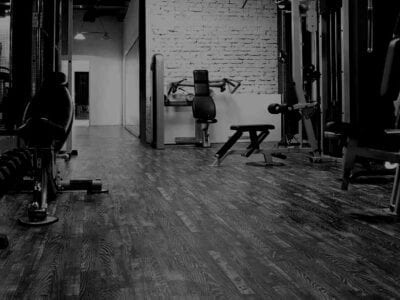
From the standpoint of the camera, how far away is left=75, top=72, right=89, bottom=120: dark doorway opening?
16484 millimetres

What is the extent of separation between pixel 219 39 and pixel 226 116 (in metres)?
1.45

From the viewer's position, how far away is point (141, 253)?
2.16 meters

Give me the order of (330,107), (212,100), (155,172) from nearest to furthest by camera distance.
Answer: (155,172), (330,107), (212,100)

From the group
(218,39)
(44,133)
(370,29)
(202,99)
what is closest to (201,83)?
(202,99)

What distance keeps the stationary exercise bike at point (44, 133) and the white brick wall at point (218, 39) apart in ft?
18.3

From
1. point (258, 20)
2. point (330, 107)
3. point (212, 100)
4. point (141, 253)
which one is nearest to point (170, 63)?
point (212, 100)

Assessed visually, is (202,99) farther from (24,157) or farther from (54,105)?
(24,157)

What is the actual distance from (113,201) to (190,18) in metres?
6.13

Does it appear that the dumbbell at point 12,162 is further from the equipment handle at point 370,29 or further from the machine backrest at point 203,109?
the machine backrest at point 203,109

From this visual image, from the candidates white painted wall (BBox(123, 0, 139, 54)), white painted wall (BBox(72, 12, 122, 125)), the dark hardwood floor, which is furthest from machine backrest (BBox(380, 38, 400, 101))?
white painted wall (BBox(72, 12, 122, 125))

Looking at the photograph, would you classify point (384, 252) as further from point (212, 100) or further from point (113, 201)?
point (212, 100)

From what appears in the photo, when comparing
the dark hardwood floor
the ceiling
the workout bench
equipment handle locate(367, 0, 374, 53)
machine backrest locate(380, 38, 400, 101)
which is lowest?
the dark hardwood floor

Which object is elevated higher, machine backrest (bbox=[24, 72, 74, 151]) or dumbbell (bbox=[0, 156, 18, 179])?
machine backrest (bbox=[24, 72, 74, 151])

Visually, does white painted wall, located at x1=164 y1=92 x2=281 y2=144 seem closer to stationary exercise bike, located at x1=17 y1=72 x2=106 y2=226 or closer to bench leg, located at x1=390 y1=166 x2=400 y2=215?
stationary exercise bike, located at x1=17 y1=72 x2=106 y2=226
